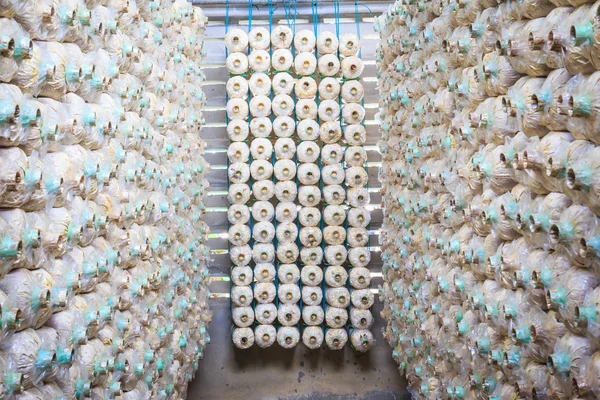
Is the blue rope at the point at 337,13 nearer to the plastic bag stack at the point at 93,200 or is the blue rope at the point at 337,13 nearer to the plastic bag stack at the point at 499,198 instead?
the plastic bag stack at the point at 499,198

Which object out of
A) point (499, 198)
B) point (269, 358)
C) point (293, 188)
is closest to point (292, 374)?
point (269, 358)

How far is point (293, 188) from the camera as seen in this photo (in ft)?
23.3

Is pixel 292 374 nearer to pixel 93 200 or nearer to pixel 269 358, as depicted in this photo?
pixel 269 358

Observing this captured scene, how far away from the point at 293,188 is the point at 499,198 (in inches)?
156

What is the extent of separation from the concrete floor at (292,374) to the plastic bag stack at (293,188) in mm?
412

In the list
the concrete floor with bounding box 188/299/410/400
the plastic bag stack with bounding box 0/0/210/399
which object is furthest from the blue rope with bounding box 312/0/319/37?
the concrete floor with bounding box 188/299/410/400

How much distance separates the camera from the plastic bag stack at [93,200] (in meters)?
2.55

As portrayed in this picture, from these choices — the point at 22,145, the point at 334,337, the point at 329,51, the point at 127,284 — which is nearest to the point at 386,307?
the point at 334,337

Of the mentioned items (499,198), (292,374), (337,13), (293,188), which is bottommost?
(292,374)

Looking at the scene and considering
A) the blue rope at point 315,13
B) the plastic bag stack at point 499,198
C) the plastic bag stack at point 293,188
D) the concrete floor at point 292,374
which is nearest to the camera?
the plastic bag stack at point 499,198

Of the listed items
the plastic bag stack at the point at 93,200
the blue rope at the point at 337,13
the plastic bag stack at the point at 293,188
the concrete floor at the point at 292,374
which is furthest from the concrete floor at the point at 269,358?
the plastic bag stack at the point at 93,200

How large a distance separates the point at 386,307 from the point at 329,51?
3001 mm

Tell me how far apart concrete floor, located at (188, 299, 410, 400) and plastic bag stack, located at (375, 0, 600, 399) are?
190 cm

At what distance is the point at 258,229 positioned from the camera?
708 centimetres
